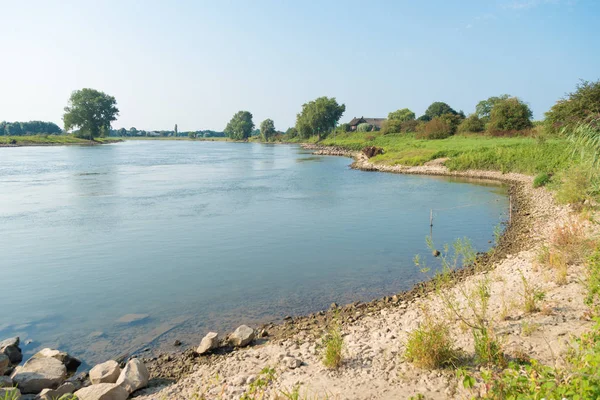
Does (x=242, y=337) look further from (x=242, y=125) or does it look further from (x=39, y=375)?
(x=242, y=125)

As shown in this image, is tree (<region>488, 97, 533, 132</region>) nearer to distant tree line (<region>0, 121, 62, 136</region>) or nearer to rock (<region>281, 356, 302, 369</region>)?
rock (<region>281, 356, 302, 369</region>)

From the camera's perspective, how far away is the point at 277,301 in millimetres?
12141

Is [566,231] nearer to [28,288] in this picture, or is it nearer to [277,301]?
[277,301]

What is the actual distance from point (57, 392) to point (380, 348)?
5.78 m

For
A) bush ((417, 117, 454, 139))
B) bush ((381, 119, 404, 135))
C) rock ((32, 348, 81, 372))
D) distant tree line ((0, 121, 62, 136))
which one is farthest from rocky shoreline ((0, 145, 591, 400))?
distant tree line ((0, 121, 62, 136))

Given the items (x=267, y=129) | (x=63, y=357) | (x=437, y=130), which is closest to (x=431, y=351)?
(x=63, y=357)

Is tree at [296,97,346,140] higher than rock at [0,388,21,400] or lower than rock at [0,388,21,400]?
higher

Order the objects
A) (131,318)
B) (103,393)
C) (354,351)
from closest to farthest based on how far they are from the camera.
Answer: (103,393) → (354,351) → (131,318)

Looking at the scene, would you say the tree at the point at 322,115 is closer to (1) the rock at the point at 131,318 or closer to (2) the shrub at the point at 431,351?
(1) the rock at the point at 131,318

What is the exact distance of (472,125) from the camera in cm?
7194

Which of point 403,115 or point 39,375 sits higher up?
point 403,115

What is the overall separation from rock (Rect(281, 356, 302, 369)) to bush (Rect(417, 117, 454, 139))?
72.1 metres

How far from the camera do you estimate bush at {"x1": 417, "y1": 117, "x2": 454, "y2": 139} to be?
245 ft

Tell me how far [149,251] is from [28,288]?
4.66 metres
